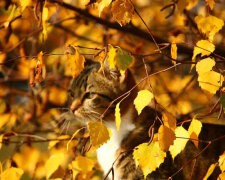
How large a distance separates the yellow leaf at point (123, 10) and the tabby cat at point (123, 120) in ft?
1.91

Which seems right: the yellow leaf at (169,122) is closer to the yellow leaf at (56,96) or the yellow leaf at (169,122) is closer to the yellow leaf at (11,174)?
the yellow leaf at (11,174)

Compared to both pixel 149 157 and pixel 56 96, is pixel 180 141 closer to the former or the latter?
pixel 149 157

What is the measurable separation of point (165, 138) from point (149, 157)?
0.13m

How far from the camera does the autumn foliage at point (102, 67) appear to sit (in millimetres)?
Result: 1395

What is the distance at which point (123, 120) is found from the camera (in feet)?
6.93

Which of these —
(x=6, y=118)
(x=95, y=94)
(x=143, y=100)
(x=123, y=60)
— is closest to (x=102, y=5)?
(x=123, y=60)

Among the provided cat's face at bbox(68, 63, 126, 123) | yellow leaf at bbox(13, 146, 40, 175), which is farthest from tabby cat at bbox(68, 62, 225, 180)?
yellow leaf at bbox(13, 146, 40, 175)

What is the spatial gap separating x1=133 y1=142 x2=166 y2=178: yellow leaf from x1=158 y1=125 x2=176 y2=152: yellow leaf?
0.08 m

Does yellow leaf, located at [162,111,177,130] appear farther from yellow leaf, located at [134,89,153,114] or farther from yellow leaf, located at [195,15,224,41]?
yellow leaf, located at [195,15,224,41]

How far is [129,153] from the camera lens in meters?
2.06

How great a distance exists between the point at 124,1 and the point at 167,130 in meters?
0.57

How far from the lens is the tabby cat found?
2023mm

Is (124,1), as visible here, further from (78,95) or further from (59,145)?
(59,145)

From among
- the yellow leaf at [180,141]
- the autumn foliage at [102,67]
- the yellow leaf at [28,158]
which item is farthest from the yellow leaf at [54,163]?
the yellow leaf at [28,158]
